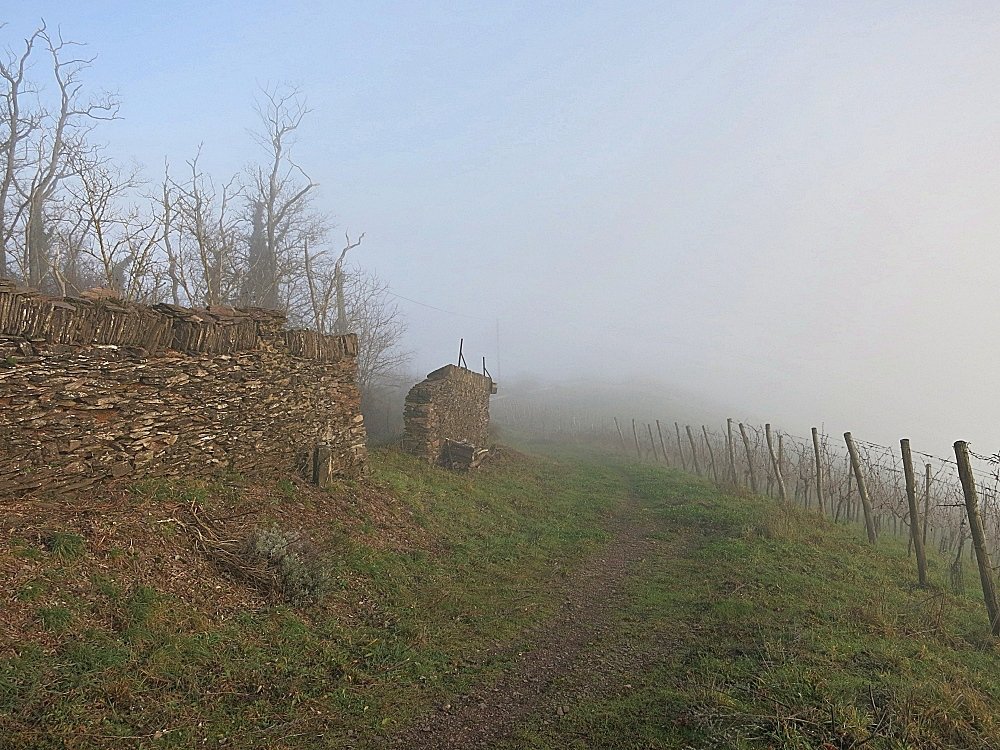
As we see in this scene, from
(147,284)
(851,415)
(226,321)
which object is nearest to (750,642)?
(226,321)

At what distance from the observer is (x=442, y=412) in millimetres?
16734

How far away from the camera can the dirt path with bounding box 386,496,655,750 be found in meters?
4.45

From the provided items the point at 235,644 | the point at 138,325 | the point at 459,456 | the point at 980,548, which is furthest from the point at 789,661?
the point at 459,456

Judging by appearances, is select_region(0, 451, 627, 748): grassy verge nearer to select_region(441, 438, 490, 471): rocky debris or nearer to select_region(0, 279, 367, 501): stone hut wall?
select_region(0, 279, 367, 501): stone hut wall

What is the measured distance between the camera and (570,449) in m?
30.7

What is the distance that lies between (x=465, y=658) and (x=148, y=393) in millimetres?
5444

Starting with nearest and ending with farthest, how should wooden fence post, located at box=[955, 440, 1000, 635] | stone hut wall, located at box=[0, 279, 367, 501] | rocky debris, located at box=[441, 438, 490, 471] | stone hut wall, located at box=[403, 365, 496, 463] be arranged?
stone hut wall, located at box=[0, 279, 367, 501] < wooden fence post, located at box=[955, 440, 1000, 635] < stone hut wall, located at box=[403, 365, 496, 463] < rocky debris, located at box=[441, 438, 490, 471]

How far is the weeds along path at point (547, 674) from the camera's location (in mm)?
4469

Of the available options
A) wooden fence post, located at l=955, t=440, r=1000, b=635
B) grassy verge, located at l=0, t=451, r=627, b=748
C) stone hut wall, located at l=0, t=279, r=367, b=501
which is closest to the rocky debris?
stone hut wall, located at l=0, t=279, r=367, b=501

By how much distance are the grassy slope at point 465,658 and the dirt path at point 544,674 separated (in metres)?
0.20

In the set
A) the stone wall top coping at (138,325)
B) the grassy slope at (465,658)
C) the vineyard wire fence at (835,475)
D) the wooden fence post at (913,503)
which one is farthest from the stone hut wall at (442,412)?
the wooden fence post at (913,503)

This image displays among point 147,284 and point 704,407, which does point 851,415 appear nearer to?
point 704,407

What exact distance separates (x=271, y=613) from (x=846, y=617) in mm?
7051

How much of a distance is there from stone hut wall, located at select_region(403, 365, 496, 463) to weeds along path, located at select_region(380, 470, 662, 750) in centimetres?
767
